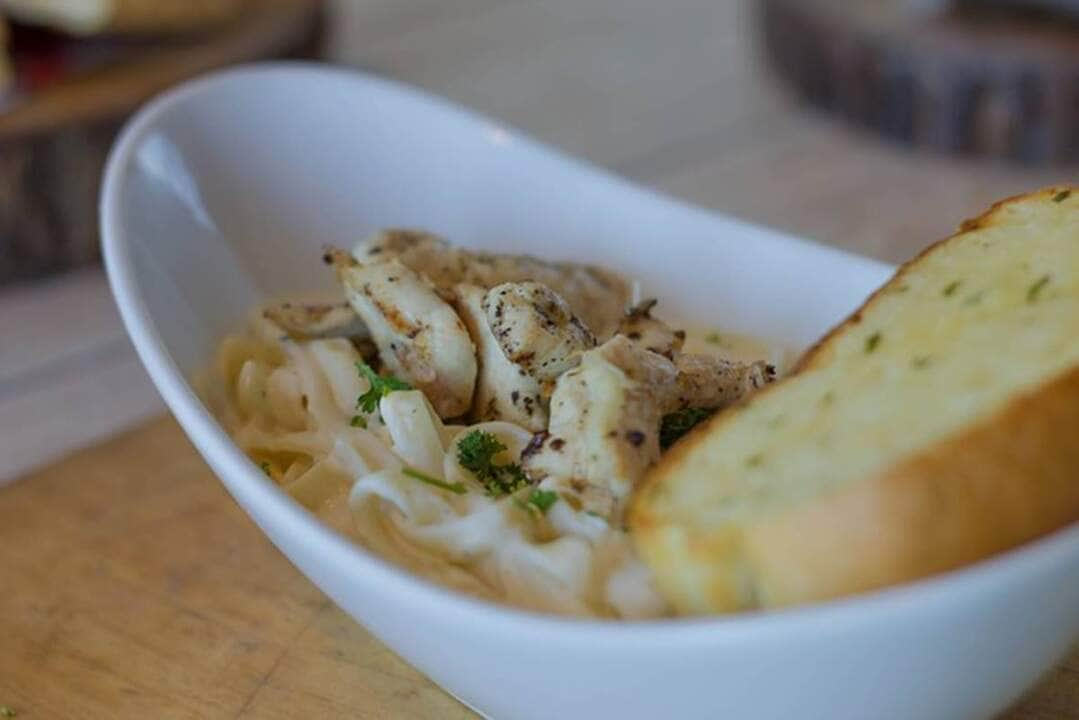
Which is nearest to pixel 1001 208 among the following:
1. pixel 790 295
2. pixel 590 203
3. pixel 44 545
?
pixel 790 295

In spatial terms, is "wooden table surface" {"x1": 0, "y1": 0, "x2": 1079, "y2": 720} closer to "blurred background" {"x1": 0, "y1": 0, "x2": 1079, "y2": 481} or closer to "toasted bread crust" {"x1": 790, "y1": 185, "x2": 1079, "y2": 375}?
"blurred background" {"x1": 0, "y1": 0, "x2": 1079, "y2": 481}

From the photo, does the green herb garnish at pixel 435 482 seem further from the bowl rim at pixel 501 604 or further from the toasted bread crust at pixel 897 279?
the toasted bread crust at pixel 897 279

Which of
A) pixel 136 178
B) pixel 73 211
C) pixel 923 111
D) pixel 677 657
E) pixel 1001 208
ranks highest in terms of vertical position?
pixel 1001 208

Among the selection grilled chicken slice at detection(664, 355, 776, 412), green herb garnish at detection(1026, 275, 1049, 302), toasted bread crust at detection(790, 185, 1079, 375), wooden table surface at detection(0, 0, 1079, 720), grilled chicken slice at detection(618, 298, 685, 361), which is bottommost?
wooden table surface at detection(0, 0, 1079, 720)

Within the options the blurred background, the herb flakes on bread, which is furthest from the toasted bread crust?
Result: the blurred background

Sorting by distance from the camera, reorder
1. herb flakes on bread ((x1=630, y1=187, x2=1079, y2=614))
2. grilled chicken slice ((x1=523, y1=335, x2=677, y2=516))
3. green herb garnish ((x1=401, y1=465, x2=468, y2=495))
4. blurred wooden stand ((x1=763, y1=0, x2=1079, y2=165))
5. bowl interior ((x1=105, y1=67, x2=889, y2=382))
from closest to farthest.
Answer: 1. herb flakes on bread ((x1=630, y1=187, x2=1079, y2=614))
2. grilled chicken slice ((x1=523, y1=335, x2=677, y2=516))
3. green herb garnish ((x1=401, y1=465, x2=468, y2=495))
4. bowl interior ((x1=105, y1=67, x2=889, y2=382))
5. blurred wooden stand ((x1=763, y1=0, x2=1079, y2=165))

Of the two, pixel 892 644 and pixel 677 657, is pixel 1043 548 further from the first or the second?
pixel 677 657

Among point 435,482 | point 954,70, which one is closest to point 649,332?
point 435,482

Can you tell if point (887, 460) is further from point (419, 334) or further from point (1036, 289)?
point (419, 334)
